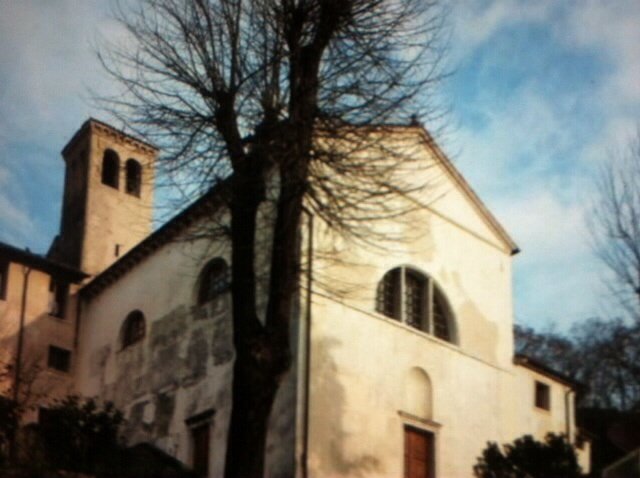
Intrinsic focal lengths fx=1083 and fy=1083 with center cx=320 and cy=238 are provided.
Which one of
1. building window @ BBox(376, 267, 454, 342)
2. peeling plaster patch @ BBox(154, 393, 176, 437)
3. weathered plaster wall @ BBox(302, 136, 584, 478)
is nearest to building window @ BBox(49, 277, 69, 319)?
peeling plaster patch @ BBox(154, 393, 176, 437)

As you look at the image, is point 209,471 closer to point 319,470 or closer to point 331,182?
point 319,470

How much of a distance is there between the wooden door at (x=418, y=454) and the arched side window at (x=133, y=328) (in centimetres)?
760

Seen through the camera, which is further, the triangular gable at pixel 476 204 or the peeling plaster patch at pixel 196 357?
the triangular gable at pixel 476 204

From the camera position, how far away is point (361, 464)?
21.4 meters

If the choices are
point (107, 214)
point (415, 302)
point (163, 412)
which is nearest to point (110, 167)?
point (107, 214)

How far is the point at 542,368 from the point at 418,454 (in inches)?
229

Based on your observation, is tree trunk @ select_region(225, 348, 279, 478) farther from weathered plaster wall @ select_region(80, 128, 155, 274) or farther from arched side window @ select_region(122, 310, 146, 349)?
weathered plaster wall @ select_region(80, 128, 155, 274)

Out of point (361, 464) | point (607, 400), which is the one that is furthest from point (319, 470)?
point (607, 400)

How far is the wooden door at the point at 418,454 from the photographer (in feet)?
75.3

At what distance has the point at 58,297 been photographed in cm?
3123

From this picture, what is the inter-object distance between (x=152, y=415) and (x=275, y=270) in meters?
11.1

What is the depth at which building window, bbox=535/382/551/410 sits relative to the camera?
28.1 metres

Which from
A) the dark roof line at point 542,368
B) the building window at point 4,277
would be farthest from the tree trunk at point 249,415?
the building window at point 4,277

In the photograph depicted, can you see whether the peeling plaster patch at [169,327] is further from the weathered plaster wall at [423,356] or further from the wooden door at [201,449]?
the weathered plaster wall at [423,356]
